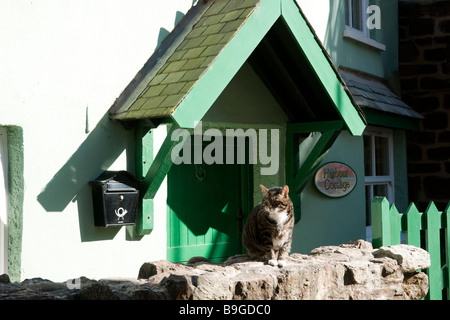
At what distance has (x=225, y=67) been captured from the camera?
19.0ft

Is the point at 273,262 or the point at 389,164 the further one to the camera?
the point at 389,164

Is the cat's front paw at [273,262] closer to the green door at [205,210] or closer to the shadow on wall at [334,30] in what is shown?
the green door at [205,210]

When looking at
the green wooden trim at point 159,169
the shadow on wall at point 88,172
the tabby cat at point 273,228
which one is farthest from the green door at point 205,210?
the tabby cat at point 273,228

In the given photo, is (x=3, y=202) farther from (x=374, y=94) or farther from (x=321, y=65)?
(x=374, y=94)

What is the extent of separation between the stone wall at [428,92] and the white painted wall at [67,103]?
5171 millimetres

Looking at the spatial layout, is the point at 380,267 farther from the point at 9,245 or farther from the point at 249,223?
the point at 9,245

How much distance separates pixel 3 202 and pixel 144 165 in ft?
4.15

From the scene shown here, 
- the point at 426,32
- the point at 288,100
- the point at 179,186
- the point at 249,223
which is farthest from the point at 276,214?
the point at 426,32

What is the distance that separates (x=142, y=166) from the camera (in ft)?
20.3

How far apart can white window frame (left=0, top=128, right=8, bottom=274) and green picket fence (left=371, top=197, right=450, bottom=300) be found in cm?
296

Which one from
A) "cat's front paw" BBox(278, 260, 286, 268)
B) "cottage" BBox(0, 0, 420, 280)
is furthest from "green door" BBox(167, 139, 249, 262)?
"cat's front paw" BBox(278, 260, 286, 268)

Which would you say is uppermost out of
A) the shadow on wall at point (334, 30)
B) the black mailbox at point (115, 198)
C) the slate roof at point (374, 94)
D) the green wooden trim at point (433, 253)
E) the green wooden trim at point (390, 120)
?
the shadow on wall at point (334, 30)

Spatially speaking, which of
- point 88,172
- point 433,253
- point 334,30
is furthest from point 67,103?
point 334,30

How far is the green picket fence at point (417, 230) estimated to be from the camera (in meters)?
6.01
